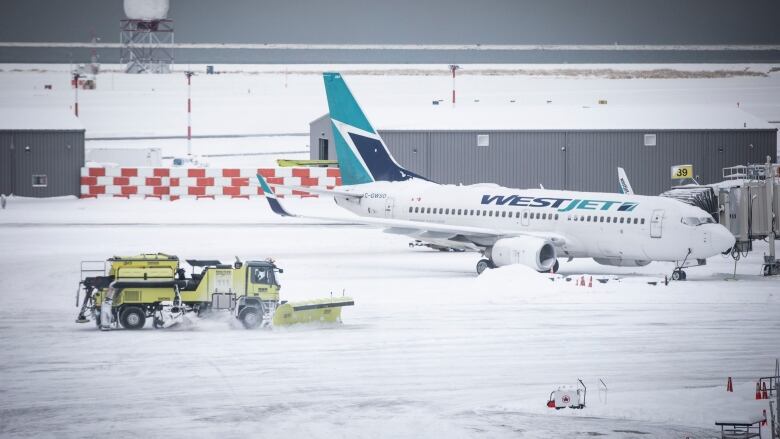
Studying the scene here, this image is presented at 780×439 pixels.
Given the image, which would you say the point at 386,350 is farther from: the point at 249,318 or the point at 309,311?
the point at 249,318

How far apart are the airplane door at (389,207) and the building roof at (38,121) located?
3430 cm

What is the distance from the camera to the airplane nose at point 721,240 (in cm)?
4056

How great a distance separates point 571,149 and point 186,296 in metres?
45.1

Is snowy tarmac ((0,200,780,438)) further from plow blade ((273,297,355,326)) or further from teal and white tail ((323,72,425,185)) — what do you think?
teal and white tail ((323,72,425,185))

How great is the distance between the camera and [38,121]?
254 feet

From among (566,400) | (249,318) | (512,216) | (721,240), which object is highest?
(512,216)

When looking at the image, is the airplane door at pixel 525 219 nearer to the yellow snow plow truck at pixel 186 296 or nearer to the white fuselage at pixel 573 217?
the white fuselage at pixel 573 217

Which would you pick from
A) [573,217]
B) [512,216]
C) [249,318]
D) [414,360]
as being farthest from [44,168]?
[414,360]

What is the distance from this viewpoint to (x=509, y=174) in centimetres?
7194

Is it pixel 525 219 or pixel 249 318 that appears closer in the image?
pixel 249 318

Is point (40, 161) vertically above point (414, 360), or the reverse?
point (40, 161)

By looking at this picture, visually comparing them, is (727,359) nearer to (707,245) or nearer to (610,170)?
(707,245)

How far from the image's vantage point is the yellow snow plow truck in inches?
1179

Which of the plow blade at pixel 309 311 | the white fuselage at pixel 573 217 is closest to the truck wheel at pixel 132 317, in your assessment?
the plow blade at pixel 309 311
